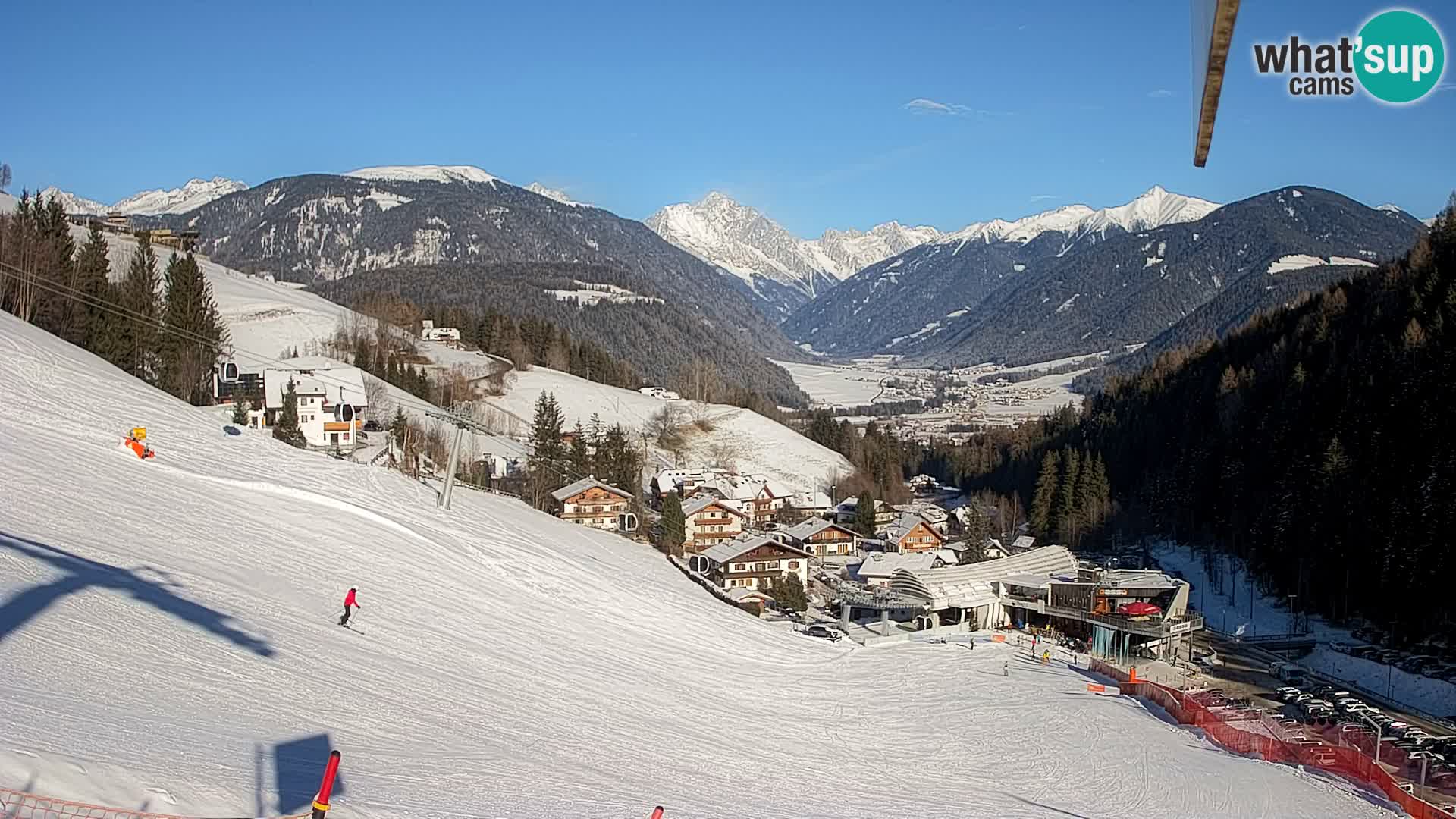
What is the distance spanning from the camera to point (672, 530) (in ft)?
162

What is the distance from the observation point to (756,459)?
84.2 m

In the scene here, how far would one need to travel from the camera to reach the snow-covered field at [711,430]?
270 ft

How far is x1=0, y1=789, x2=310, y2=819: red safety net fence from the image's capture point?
22.8ft

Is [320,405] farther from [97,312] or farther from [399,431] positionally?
[97,312]

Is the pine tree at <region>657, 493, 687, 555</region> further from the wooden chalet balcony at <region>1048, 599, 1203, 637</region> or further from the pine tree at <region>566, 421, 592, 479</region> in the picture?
the wooden chalet balcony at <region>1048, 599, 1203, 637</region>

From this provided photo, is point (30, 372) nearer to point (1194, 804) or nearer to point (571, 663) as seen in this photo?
point (571, 663)

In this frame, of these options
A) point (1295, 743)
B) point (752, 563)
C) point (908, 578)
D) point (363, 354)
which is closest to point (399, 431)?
point (752, 563)

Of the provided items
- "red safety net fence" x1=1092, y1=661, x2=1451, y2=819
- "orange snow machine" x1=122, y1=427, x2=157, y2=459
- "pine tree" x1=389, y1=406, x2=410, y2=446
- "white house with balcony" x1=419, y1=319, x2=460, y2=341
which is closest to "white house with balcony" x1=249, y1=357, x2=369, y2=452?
"pine tree" x1=389, y1=406, x2=410, y2=446

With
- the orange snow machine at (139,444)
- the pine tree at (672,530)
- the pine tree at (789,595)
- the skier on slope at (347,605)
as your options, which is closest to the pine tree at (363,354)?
the pine tree at (672,530)

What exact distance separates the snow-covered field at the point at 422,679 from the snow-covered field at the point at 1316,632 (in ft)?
37.4

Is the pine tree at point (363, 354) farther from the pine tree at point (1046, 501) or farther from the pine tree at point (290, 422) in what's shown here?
the pine tree at point (1046, 501)

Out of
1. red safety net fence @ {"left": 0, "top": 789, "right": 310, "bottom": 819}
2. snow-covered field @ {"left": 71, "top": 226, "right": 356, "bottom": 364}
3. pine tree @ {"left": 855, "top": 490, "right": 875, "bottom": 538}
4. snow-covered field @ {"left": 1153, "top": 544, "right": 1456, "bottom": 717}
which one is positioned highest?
snow-covered field @ {"left": 71, "top": 226, "right": 356, "bottom": 364}

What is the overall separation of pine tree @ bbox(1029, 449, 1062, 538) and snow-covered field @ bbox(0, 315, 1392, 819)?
39.4 meters

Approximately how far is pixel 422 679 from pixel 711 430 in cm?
7160
